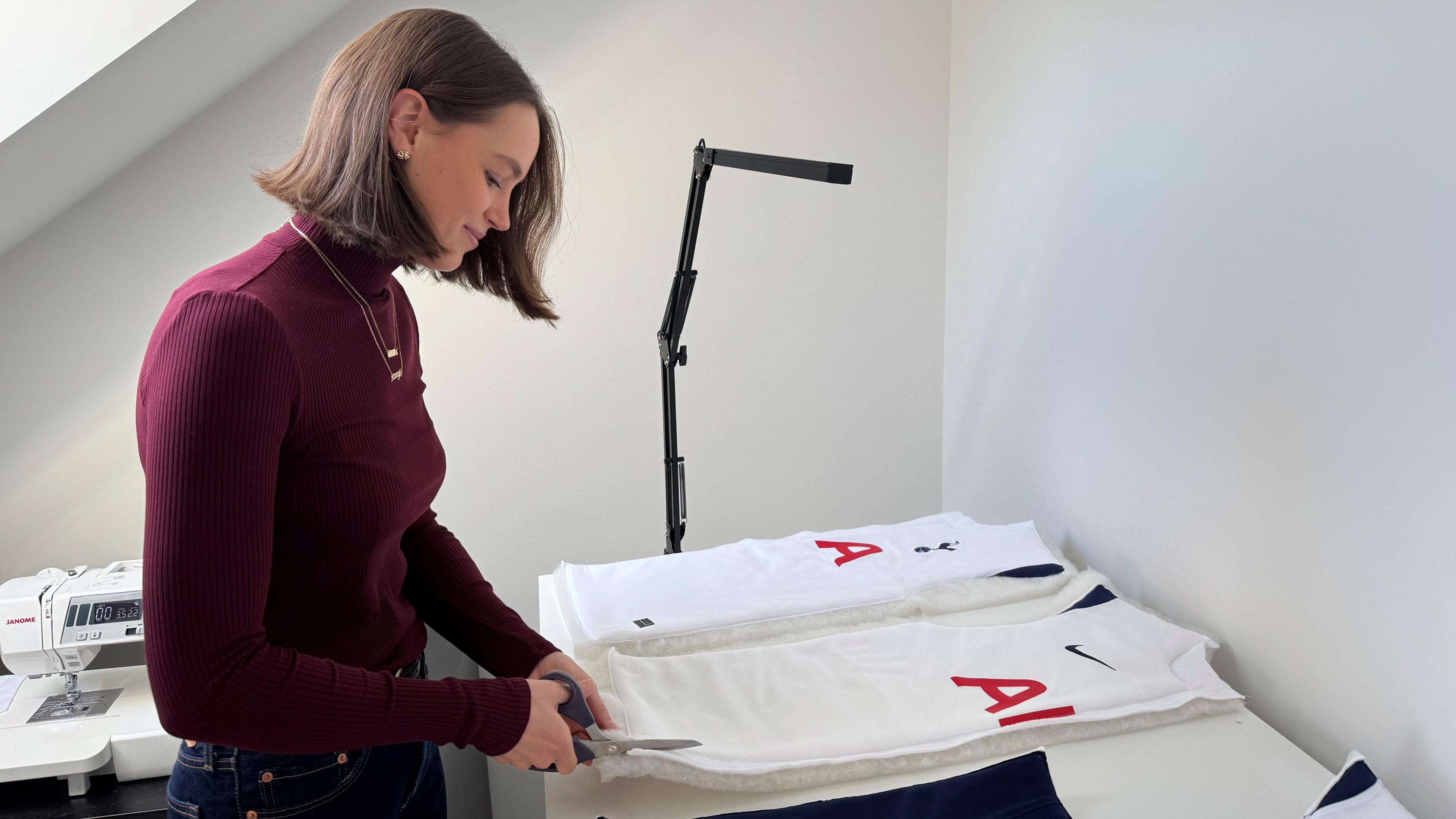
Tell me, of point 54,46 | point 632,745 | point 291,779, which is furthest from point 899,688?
point 54,46

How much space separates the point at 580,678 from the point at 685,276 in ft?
2.32

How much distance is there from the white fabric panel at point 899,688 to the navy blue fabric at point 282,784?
0.23 meters

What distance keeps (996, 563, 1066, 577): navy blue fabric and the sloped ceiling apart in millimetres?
1527

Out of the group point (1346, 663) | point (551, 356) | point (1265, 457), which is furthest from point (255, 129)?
point (1346, 663)

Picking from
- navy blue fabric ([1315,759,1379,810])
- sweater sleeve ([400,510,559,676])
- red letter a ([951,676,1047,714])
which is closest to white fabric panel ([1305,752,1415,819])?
navy blue fabric ([1315,759,1379,810])

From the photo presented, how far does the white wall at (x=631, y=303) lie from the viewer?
1.89 m

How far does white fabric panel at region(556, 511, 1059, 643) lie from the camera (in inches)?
51.7

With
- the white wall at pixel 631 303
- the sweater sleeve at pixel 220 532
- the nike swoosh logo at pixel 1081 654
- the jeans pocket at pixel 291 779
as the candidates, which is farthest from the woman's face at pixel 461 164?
the white wall at pixel 631 303

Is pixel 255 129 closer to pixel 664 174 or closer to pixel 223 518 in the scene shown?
pixel 664 174

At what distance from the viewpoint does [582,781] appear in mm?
999

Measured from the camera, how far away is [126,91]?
1533 mm

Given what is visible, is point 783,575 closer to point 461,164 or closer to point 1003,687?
point 1003,687

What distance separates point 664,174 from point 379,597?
143 cm

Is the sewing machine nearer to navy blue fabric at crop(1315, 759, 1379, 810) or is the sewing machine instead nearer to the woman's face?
the woman's face
